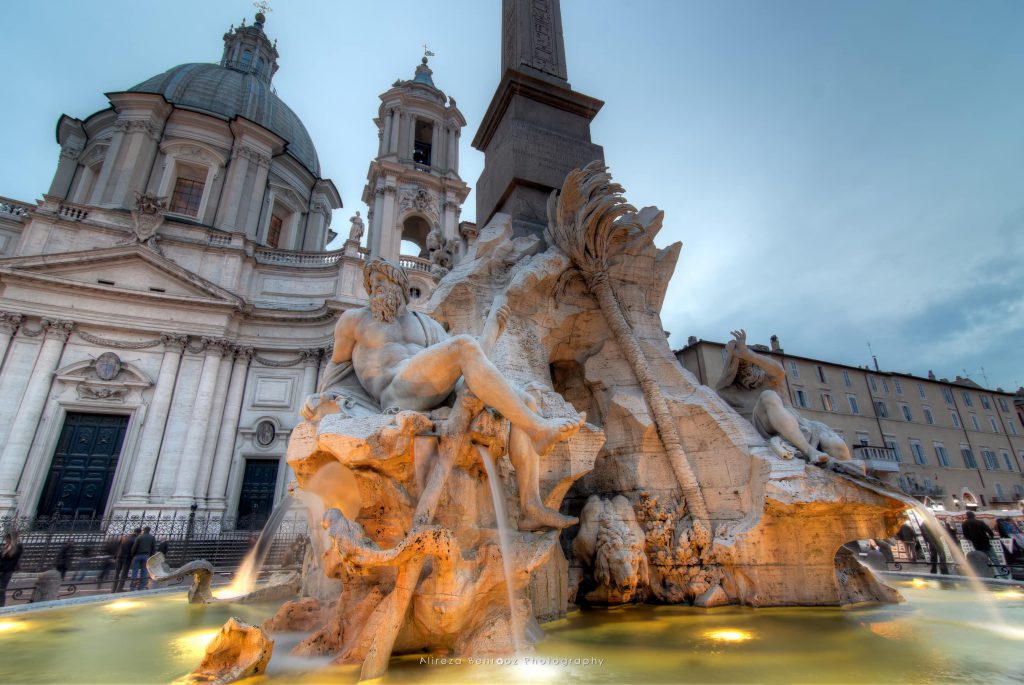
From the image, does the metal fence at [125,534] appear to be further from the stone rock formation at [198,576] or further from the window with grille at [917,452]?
the window with grille at [917,452]

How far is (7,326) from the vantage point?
685 inches

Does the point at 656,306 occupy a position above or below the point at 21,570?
above

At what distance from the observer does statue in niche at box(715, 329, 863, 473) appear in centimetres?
480

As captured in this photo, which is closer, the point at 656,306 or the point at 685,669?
the point at 685,669

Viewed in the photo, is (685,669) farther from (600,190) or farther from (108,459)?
(108,459)

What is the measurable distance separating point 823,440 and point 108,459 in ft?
72.0

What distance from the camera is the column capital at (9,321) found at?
17312 millimetres

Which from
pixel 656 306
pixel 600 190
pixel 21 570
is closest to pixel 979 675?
pixel 656 306

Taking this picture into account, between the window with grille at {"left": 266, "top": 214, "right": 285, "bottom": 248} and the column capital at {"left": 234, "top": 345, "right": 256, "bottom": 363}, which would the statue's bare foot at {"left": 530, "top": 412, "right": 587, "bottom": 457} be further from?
the window with grille at {"left": 266, "top": 214, "right": 285, "bottom": 248}

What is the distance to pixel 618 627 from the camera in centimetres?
370

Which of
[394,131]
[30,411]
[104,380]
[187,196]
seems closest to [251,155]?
[187,196]

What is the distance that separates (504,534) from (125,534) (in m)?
12.0

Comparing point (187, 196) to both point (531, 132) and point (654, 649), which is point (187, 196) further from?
point (654, 649)

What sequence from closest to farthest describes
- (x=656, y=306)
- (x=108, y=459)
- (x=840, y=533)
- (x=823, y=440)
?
(x=840, y=533) < (x=823, y=440) < (x=656, y=306) < (x=108, y=459)
